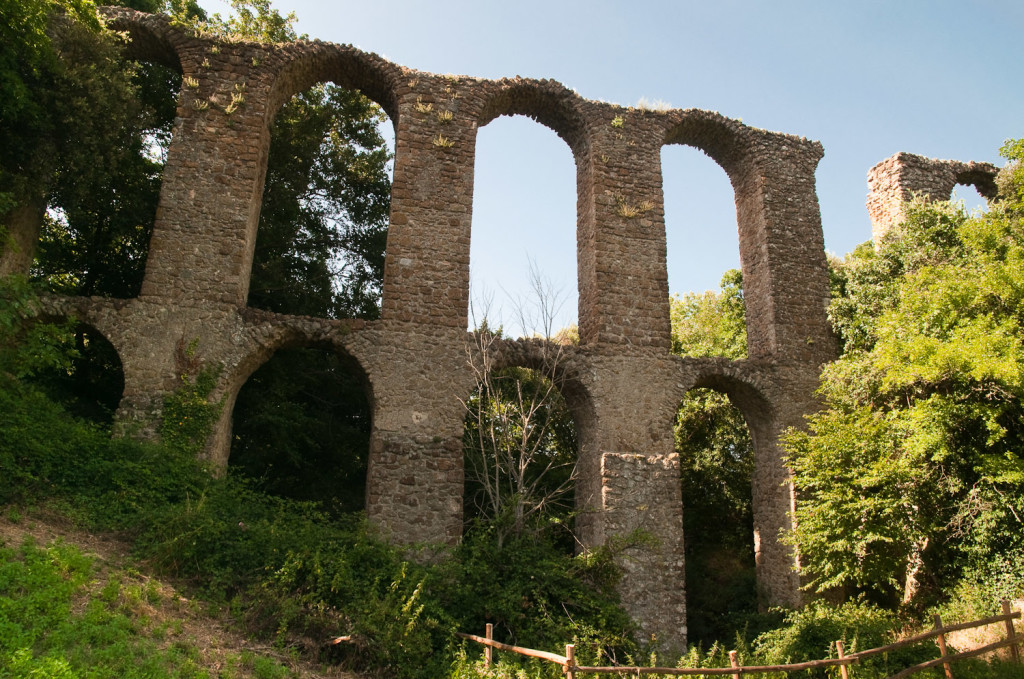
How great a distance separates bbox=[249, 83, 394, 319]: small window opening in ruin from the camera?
1472 centimetres

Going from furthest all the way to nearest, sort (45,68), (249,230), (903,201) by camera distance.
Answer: (903,201) < (249,230) < (45,68)

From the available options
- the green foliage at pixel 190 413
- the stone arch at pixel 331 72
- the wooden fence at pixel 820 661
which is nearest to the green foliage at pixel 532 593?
the wooden fence at pixel 820 661

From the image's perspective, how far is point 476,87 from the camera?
41.9ft

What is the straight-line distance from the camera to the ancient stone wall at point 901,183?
14.5 m

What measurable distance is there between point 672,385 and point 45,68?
1062 centimetres

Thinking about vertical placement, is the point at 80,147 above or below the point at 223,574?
above

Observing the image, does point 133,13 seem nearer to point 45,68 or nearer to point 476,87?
point 45,68

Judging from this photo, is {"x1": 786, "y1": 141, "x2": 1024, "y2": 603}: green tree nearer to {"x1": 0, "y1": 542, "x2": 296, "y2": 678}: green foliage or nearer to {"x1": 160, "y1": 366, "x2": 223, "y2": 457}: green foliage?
{"x1": 0, "y1": 542, "x2": 296, "y2": 678}: green foliage

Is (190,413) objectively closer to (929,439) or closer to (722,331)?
(929,439)

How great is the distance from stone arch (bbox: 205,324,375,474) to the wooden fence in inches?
178

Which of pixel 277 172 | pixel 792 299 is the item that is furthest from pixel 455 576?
pixel 277 172

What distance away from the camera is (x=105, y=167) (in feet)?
35.4

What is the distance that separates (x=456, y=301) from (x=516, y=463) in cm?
332

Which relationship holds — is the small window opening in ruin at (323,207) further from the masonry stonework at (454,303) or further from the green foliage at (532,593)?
the green foliage at (532,593)
